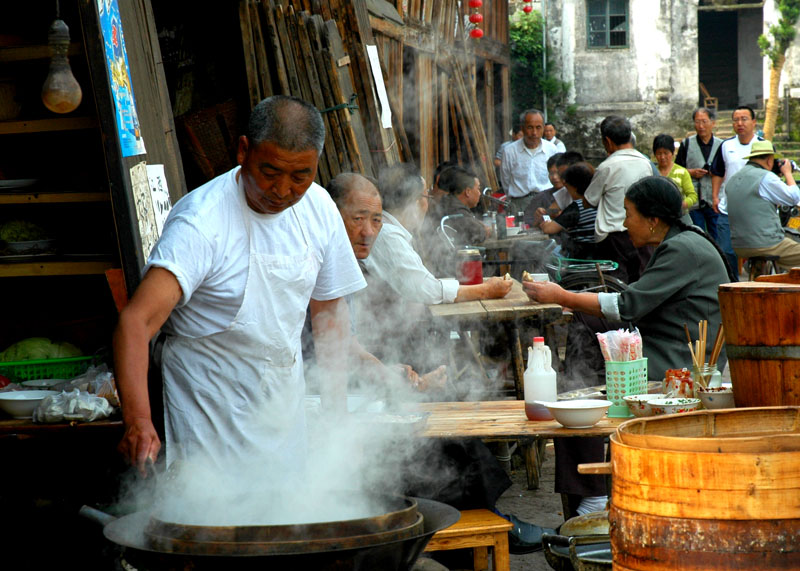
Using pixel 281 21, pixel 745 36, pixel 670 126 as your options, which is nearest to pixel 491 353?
pixel 281 21

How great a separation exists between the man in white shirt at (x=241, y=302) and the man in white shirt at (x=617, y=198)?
529 centimetres

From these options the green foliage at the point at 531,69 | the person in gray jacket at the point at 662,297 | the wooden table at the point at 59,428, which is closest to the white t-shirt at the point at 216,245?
the wooden table at the point at 59,428

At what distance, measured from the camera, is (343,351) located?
3441 millimetres

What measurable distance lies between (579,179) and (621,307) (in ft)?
14.2

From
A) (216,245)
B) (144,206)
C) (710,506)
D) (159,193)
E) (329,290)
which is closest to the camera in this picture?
(710,506)

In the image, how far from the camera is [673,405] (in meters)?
3.41

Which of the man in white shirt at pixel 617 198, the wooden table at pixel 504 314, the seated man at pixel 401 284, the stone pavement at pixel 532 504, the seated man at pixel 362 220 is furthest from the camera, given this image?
the man in white shirt at pixel 617 198

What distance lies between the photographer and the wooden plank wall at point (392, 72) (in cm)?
617

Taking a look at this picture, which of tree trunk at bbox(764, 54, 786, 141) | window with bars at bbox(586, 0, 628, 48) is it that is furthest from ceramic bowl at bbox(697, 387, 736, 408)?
window with bars at bbox(586, 0, 628, 48)

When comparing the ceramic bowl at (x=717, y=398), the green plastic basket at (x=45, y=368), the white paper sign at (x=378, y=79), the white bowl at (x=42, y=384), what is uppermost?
the white paper sign at (x=378, y=79)

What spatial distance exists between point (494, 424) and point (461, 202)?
527cm

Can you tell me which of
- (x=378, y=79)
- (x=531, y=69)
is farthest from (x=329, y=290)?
(x=531, y=69)

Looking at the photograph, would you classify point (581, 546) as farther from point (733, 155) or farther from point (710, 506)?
point (733, 155)

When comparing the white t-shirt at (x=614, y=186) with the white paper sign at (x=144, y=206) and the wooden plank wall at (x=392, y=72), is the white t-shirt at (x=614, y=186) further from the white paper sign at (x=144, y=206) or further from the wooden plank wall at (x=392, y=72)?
the white paper sign at (x=144, y=206)
